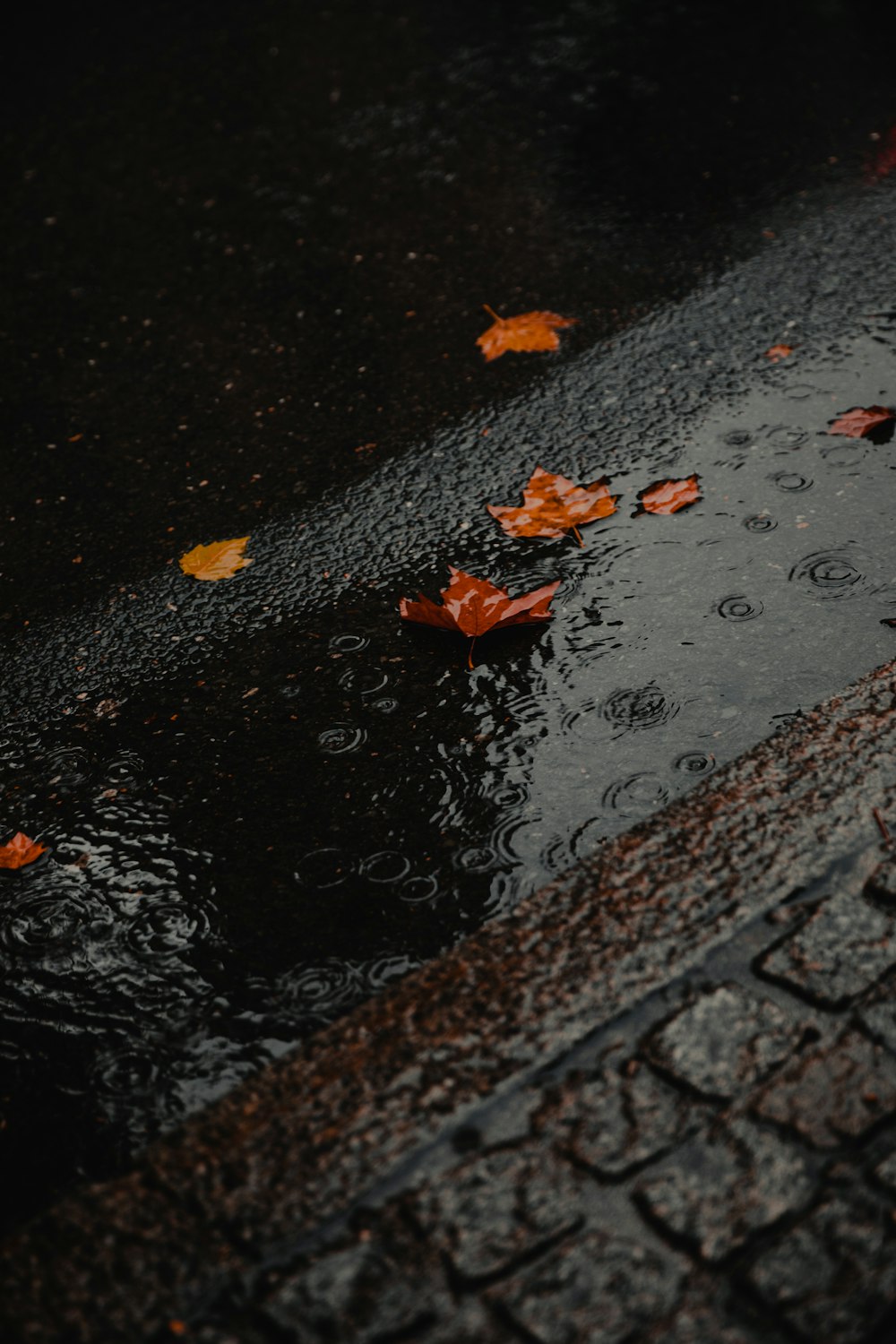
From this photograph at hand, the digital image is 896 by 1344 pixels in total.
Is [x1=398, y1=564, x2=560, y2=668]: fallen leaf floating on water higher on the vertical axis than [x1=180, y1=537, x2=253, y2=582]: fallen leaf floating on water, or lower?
lower

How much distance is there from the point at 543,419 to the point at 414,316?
79cm

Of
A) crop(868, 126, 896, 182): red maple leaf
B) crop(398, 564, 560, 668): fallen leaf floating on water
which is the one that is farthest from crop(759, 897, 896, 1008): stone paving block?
crop(868, 126, 896, 182): red maple leaf

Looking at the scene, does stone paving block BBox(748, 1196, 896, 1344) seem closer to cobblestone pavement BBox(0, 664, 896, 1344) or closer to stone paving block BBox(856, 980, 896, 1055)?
cobblestone pavement BBox(0, 664, 896, 1344)

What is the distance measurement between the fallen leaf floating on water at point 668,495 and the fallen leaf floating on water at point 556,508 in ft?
0.23

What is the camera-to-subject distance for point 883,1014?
4.74 ft

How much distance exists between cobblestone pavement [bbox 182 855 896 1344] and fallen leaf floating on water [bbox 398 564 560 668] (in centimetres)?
95

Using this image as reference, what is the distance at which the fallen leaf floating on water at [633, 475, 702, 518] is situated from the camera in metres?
2.51

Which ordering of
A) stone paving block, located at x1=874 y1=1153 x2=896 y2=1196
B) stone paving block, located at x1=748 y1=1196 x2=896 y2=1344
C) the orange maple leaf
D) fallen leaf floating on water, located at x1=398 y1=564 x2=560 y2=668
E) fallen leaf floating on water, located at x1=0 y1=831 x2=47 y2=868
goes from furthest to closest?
the orange maple leaf < fallen leaf floating on water, located at x1=398 y1=564 x2=560 y2=668 < fallen leaf floating on water, located at x1=0 y1=831 x2=47 y2=868 < stone paving block, located at x1=874 y1=1153 x2=896 y2=1196 < stone paving block, located at x1=748 y1=1196 x2=896 y2=1344

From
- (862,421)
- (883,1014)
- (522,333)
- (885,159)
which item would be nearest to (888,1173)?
(883,1014)

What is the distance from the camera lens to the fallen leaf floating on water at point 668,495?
8.24 feet

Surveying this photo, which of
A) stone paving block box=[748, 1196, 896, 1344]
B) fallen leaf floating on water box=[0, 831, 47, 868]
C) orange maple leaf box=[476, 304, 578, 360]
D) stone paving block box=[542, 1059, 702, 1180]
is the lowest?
stone paving block box=[748, 1196, 896, 1344]

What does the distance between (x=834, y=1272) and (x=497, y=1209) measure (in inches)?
15.5

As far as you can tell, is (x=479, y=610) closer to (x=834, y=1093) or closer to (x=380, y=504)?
(x=380, y=504)

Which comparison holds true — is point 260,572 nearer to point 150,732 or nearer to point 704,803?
point 150,732
